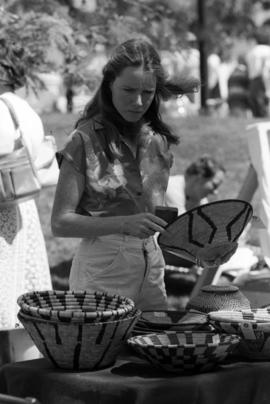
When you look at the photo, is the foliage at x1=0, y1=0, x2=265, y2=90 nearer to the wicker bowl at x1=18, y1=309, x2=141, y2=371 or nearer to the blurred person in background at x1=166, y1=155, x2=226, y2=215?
the blurred person in background at x1=166, y1=155, x2=226, y2=215

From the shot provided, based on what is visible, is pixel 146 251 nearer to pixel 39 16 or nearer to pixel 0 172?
pixel 0 172

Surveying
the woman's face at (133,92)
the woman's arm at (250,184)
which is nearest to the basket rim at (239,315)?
the woman's face at (133,92)

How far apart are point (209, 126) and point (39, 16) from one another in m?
6.37

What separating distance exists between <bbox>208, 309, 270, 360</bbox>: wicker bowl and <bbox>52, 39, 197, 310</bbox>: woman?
38cm

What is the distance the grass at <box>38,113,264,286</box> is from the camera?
30.2 ft

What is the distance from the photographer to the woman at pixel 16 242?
4484 millimetres

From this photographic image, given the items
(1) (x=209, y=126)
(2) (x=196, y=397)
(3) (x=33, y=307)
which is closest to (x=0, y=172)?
(3) (x=33, y=307)

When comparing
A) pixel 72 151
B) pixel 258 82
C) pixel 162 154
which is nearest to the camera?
pixel 72 151

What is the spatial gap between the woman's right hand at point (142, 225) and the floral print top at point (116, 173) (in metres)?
0.20

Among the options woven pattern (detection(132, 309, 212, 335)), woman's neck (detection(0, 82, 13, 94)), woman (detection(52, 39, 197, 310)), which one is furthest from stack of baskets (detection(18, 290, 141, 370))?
woman's neck (detection(0, 82, 13, 94))

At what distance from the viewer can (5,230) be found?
453 centimetres

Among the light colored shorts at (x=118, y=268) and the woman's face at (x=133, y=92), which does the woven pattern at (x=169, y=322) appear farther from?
the woman's face at (x=133, y=92)

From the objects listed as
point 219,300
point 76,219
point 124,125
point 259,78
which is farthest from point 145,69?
point 259,78

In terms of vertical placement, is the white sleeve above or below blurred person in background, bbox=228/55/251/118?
above
